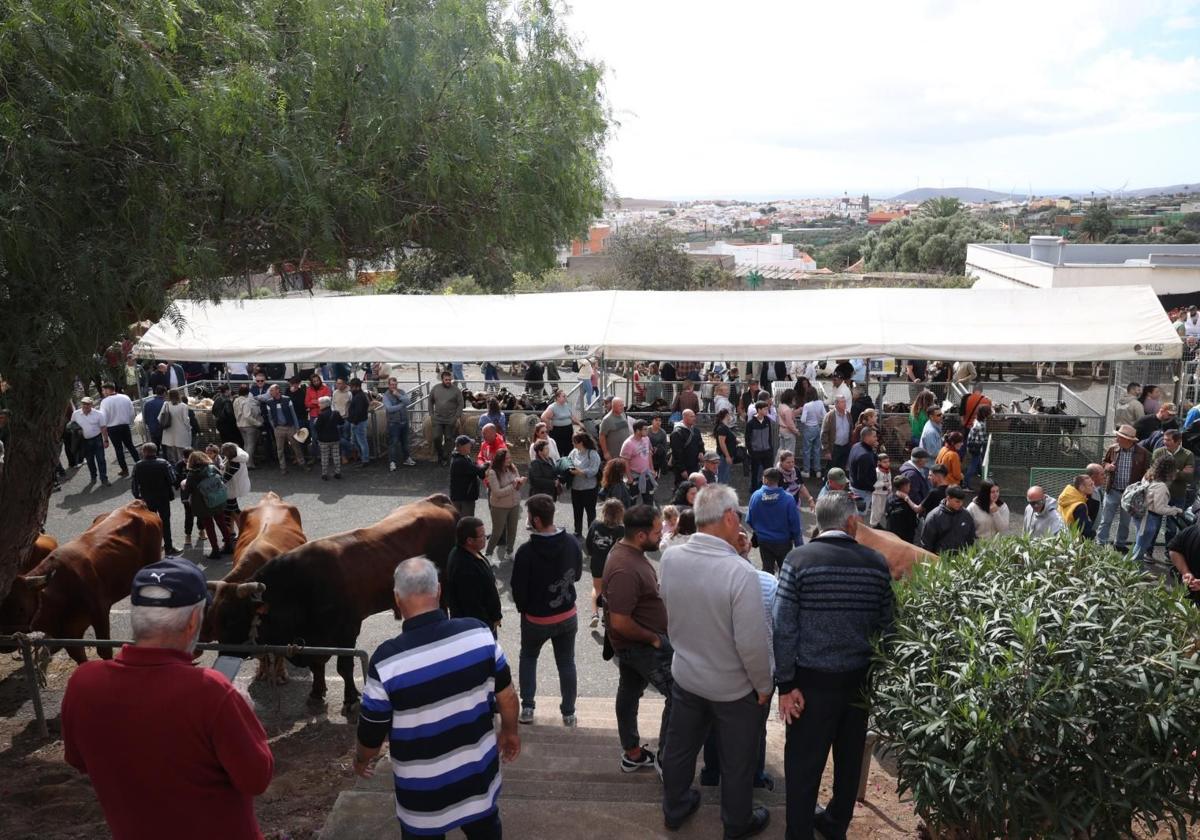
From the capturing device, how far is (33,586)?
Result: 24.1 feet

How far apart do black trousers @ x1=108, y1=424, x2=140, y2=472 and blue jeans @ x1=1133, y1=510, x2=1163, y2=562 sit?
13.5 m

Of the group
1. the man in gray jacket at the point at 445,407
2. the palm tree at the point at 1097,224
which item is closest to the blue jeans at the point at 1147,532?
the man in gray jacket at the point at 445,407

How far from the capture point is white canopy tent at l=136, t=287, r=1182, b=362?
1451 centimetres

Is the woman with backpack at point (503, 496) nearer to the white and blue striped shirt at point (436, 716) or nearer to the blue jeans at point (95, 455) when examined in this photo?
the white and blue striped shirt at point (436, 716)

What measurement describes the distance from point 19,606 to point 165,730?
565 cm

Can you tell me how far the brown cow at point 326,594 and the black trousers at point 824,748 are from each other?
3956 millimetres

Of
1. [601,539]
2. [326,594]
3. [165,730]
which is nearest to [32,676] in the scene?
[326,594]

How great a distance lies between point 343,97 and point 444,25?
93 centimetres

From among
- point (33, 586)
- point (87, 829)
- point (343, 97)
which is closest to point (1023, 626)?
point (87, 829)

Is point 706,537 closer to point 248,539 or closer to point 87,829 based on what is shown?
point 87,829

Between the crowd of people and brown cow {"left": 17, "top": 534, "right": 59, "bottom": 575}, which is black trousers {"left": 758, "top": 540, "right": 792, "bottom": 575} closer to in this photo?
the crowd of people

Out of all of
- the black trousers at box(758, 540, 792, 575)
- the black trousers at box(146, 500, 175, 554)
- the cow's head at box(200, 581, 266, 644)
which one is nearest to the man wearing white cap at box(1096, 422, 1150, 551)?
the black trousers at box(758, 540, 792, 575)

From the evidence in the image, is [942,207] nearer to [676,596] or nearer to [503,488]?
[503,488]

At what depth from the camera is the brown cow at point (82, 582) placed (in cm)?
758
